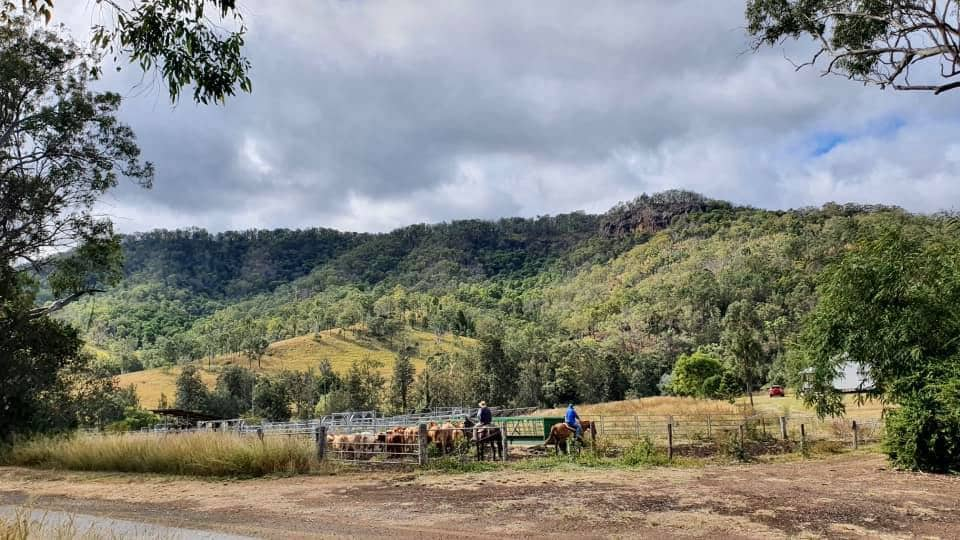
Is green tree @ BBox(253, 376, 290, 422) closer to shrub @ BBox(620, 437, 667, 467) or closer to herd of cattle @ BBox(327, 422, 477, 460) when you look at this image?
herd of cattle @ BBox(327, 422, 477, 460)

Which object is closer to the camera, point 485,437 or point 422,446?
point 422,446

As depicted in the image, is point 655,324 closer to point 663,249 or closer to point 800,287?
point 800,287

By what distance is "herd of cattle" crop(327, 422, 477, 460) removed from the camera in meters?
16.8

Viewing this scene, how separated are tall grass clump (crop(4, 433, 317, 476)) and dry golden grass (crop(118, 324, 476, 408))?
84.5 meters

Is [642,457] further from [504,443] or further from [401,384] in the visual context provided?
[401,384]

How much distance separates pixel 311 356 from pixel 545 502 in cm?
11865

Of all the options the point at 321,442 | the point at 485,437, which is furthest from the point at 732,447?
the point at 321,442

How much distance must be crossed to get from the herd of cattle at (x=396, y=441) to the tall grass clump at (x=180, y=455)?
7.31ft

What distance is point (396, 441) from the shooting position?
1802 cm

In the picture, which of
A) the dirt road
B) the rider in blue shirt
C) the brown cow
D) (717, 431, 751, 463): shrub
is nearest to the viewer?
the dirt road

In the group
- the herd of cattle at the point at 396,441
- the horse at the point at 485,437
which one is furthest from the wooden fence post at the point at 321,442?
the horse at the point at 485,437

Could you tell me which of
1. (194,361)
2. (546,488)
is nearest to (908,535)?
(546,488)

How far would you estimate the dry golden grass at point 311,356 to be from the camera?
10623 cm

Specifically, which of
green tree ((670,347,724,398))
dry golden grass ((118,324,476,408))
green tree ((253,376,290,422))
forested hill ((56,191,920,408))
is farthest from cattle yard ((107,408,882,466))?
dry golden grass ((118,324,476,408))
